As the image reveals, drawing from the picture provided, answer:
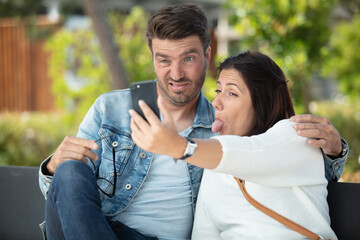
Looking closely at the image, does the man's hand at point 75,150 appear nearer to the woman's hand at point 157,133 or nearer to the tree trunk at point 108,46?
the woman's hand at point 157,133

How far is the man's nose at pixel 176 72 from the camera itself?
8.84 ft

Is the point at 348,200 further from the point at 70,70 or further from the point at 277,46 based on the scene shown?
the point at 70,70

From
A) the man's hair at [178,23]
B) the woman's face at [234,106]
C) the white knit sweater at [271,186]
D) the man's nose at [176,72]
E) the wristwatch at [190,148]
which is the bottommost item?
the white knit sweater at [271,186]

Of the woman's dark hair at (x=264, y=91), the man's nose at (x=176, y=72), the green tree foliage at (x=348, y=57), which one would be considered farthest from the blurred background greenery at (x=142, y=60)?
the woman's dark hair at (x=264, y=91)

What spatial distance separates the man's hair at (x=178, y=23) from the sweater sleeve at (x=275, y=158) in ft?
2.97

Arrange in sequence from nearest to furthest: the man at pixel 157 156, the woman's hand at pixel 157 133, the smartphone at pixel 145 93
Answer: the woman's hand at pixel 157 133
the man at pixel 157 156
the smartphone at pixel 145 93

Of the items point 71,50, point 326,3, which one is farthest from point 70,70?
point 326,3

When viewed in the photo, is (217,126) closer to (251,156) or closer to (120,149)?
(251,156)

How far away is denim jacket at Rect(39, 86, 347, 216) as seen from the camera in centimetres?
264

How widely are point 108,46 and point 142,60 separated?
0.92 metres

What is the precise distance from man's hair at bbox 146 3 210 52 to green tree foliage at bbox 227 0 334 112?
11.9 ft

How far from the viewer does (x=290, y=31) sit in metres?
6.50

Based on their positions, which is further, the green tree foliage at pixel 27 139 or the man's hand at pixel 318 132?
the green tree foliage at pixel 27 139

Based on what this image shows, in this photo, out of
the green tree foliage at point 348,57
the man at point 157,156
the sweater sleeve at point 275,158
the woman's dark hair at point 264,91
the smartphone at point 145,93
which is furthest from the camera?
the green tree foliage at point 348,57
